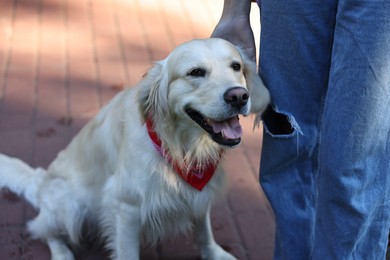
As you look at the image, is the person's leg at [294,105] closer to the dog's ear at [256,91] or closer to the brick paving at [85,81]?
the dog's ear at [256,91]

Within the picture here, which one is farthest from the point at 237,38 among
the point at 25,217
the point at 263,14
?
the point at 25,217

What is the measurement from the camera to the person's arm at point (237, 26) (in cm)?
248

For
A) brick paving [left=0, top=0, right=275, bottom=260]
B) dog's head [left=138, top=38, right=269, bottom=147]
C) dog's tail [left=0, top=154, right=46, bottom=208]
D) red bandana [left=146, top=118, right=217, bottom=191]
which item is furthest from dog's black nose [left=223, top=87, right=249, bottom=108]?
dog's tail [left=0, top=154, right=46, bottom=208]

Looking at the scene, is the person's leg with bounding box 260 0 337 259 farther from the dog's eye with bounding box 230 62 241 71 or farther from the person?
the dog's eye with bounding box 230 62 241 71

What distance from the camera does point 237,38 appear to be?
264cm

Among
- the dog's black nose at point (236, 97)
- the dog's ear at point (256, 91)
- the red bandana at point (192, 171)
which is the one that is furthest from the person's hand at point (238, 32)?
the red bandana at point (192, 171)

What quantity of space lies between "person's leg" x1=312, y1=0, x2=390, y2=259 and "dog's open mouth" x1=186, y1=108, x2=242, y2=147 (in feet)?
1.34

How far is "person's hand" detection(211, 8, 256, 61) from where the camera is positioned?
2.54 m

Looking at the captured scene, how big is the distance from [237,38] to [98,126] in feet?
2.79

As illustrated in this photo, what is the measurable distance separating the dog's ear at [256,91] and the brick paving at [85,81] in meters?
0.85

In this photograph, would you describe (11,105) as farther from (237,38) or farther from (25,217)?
(237,38)

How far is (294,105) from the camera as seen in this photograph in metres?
2.26

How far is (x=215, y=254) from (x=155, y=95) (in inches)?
37.6

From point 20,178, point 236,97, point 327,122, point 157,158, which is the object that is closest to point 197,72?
point 236,97
